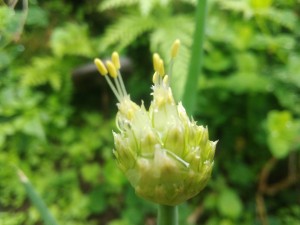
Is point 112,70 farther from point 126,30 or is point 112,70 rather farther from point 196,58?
point 126,30

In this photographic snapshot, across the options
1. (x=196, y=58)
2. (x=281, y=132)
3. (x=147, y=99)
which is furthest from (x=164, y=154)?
(x=147, y=99)

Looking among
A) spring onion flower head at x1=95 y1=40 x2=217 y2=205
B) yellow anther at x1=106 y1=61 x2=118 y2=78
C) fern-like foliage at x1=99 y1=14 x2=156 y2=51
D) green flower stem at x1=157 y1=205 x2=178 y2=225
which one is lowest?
fern-like foliage at x1=99 y1=14 x2=156 y2=51

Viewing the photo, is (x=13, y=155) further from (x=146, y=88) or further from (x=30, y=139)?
(x=146, y=88)

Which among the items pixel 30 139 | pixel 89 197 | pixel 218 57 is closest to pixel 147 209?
pixel 89 197

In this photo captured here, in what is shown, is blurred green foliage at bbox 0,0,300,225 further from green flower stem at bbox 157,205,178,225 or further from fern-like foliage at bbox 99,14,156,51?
green flower stem at bbox 157,205,178,225

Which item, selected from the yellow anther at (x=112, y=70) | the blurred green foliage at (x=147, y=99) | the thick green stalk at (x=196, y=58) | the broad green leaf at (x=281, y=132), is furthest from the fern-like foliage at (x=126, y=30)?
the yellow anther at (x=112, y=70)

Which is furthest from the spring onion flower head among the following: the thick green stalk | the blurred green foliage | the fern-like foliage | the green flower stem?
the fern-like foliage

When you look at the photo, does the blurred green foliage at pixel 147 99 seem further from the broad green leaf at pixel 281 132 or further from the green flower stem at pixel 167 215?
the green flower stem at pixel 167 215
